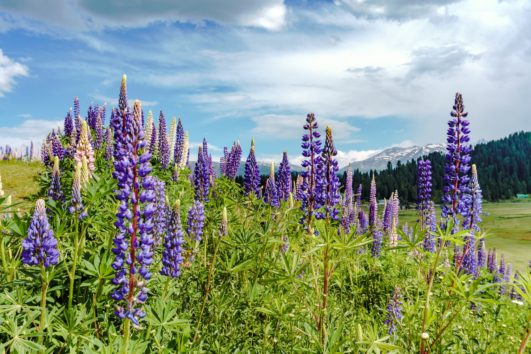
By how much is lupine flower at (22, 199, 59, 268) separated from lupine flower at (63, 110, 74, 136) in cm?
939

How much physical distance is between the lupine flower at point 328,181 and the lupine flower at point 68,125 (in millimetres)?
9139

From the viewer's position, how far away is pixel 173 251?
12.8 feet

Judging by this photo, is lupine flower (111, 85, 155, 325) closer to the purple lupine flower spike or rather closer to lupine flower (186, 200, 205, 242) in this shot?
lupine flower (186, 200, 205, 242)

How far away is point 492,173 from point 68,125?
4992 inches

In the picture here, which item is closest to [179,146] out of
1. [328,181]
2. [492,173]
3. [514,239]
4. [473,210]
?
[328,181]

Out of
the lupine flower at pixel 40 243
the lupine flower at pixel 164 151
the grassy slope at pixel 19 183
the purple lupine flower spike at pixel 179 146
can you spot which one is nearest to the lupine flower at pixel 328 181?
the lupine flower at pixel 40 243

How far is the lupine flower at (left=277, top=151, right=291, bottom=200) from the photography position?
28.1 feet

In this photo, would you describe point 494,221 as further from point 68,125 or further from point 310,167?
point 68,125

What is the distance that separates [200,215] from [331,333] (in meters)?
2.29

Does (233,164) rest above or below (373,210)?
above

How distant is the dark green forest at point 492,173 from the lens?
8000cm

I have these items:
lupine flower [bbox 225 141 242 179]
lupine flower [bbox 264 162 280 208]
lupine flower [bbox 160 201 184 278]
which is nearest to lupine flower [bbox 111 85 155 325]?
lupine flower [bbox 160 201 184 278]

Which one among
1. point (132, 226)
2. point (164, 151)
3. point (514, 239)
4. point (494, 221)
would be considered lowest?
point (514, 239)

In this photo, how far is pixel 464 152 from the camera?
521cm
